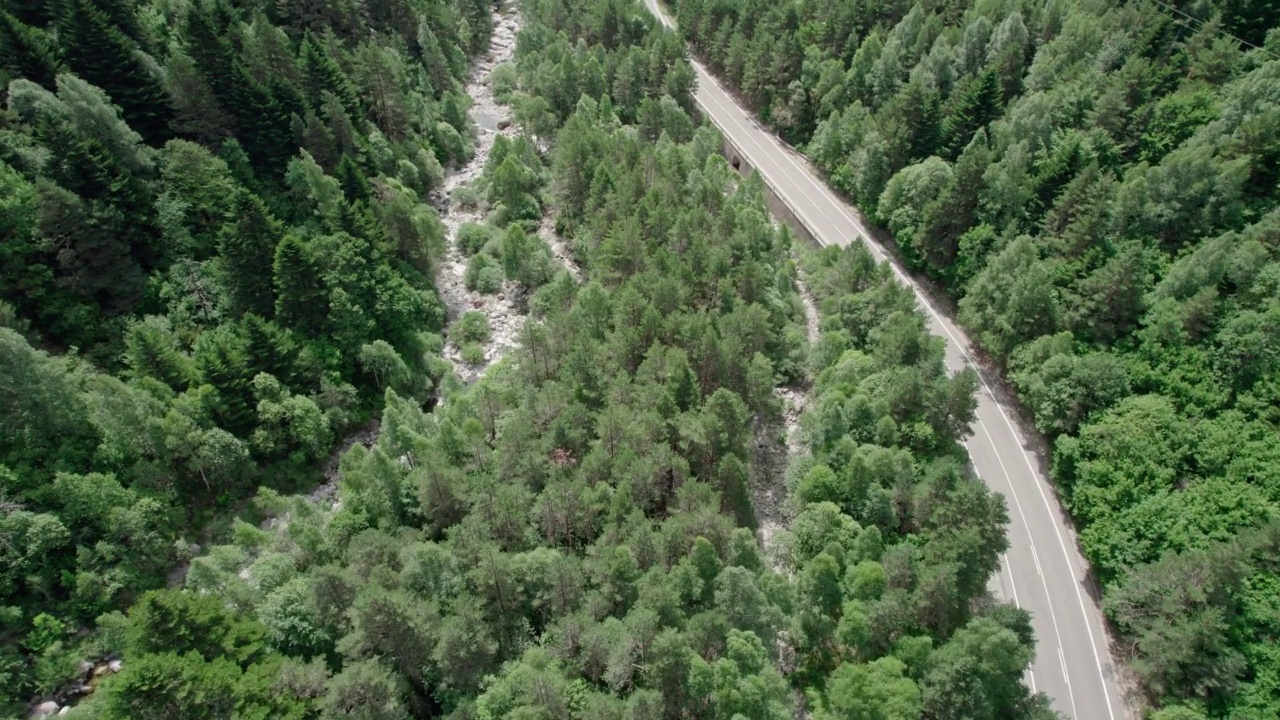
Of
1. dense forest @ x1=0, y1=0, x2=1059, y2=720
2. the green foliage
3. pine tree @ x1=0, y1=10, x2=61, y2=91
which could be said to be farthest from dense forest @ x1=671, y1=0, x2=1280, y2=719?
pine tree @ x1=0, y1=10, x2=61, y2=91

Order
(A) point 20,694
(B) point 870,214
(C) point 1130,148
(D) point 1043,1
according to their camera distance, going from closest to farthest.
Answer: (A) point 20,694 → (C) point 1130,148 → (B) point 870,214 → (D) point 1043,1

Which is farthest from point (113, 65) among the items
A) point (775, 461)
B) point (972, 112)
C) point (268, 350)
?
point (972, 112)

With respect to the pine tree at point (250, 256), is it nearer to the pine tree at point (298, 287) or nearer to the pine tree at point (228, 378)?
the pine tree at point (298, 287)

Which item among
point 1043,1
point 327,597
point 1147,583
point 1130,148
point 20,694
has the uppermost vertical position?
point 1043,1

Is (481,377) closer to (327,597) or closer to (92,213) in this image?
(327,597)

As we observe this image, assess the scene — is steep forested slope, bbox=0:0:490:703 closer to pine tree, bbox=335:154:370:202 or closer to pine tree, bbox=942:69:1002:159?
pine tree, bbox=335:154:370:202

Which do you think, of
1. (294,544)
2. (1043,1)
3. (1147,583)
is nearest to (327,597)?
(294,544)
